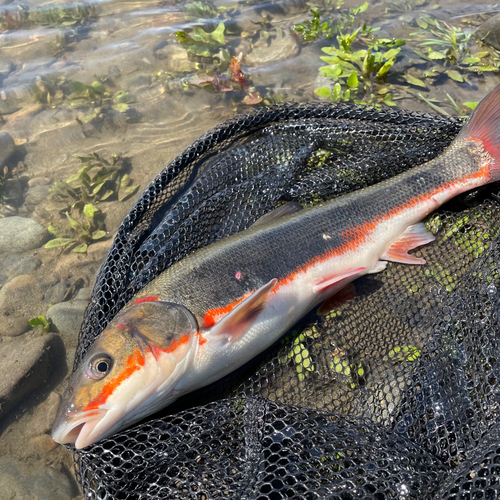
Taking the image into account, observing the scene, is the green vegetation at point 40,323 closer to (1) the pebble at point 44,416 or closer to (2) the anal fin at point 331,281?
(1) the pebble at point 44,416

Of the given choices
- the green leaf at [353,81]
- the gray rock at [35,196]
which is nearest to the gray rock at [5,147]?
the gray rock at [35,196]

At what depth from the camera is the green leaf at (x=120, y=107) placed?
20.1 ft

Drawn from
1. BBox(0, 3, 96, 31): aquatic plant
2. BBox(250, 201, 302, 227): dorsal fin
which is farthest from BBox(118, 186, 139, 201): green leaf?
BBox(0, 3, 96, 31): aquatic plant

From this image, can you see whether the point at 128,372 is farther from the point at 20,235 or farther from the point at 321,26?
the point at 321,26

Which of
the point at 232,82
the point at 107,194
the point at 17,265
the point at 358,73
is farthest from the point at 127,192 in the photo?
the point at 358,73

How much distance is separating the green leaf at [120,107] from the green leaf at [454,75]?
4.84m

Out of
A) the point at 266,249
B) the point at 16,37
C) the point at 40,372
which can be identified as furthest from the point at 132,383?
the point at 16,37

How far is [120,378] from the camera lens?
2.32 meters

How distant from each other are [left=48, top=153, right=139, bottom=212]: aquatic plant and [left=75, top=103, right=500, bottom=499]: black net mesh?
164 centimetres

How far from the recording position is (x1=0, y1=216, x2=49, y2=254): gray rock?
4.67 metres

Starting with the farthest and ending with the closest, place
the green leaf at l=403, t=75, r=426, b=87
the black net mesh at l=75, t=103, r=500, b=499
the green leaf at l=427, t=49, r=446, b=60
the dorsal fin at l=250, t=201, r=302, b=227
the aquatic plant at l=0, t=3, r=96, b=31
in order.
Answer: the aquatic plant at l=0, t=3, r=96, b=31 → the green leaf at l=427, t=49, r=446, b=60 → the green leaf at l=403, t=75, r=426, b=87 → the dorsal fin at l=250, t=201, r=302, b=227 → the black net mesh at l=75, t=103, r=500, b=499

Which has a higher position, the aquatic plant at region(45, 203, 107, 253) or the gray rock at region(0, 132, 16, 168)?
the gray rock at region(0, 132, 16, 168)

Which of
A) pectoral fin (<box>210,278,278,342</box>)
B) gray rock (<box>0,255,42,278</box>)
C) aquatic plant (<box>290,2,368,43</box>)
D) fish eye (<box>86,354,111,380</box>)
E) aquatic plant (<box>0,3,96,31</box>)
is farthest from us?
aquatic plant (<box>0,3,96,31</box>)

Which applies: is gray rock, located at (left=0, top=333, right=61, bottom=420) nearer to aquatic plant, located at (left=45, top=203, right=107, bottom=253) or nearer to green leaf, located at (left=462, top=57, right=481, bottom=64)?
aquatic plant, located at (left=45, top=203, right=107, bottom=253)
